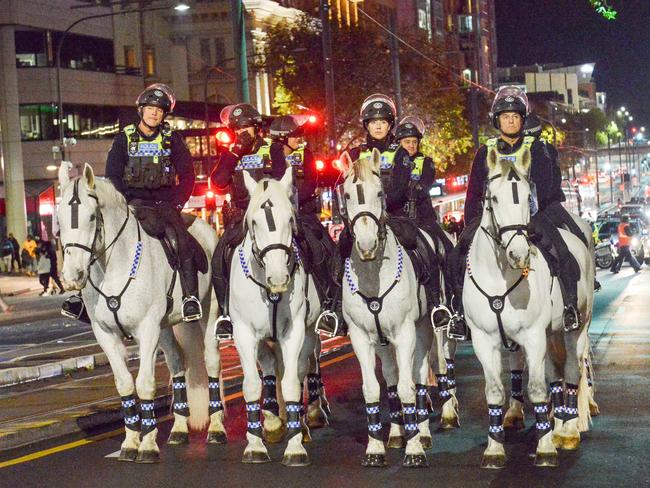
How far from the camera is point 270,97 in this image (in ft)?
279

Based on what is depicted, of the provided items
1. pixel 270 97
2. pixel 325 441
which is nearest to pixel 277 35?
pixel 270 97

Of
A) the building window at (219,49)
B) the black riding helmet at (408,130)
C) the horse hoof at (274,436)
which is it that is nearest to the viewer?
the horse hoof at (274,436)

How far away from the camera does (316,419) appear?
41.7 feet

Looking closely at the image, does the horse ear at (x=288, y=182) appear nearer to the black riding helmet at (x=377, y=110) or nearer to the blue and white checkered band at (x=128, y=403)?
the black riding helmet at (x=377, y=110)

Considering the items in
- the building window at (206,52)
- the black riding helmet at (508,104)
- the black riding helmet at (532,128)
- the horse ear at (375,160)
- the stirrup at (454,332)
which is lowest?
the stirrup at (454,332)

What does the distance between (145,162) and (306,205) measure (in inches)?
64.4

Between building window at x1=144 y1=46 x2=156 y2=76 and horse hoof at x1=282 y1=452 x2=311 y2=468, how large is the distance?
64974mm

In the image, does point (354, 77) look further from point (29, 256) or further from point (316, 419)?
point (316, 419)

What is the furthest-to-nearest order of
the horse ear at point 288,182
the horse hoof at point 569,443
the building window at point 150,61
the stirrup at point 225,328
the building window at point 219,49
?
the building window at point 219,49
the building window at point 150,61
the stirrup at point 225,328
the horse hoof at point 569,443
the horse ear at point 288,182

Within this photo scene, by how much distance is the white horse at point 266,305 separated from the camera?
10.4m

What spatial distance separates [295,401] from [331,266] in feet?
4.11

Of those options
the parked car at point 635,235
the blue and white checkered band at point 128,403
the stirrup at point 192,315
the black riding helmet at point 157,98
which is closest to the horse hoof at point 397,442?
the stirrup at point 192,315

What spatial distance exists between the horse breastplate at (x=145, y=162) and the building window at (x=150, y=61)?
206 ft

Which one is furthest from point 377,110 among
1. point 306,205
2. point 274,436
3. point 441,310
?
point 274,436
